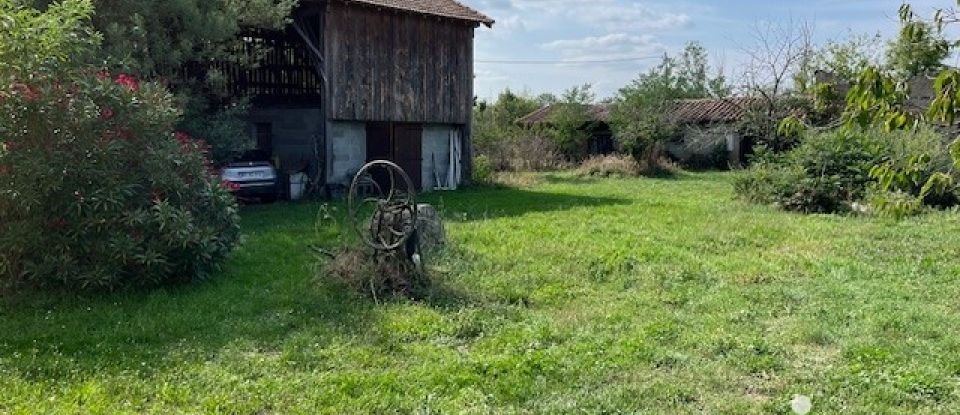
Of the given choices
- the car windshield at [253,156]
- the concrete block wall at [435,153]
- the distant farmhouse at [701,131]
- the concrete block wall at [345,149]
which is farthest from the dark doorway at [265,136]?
the distant farmhouse at [701,131]

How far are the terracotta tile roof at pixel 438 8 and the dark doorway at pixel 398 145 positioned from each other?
101 inches

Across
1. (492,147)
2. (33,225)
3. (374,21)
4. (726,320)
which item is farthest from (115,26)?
(492,147)

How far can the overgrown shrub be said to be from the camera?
23469 millimetres

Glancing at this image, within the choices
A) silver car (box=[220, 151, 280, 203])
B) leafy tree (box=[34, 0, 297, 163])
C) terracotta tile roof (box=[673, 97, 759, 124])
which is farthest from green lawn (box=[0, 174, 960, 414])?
terracotta tile roof (box=[673, 97, 759, 124])

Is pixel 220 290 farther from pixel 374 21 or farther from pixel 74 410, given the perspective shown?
pixel 374 21

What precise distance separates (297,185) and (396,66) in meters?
3.40

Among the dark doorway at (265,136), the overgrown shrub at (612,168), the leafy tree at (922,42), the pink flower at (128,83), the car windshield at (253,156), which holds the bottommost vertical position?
the overgrown shrub at (612,168)

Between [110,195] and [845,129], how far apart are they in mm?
5603

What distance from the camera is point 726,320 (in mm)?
5816

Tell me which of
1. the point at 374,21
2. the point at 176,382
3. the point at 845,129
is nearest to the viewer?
the point at 845,129

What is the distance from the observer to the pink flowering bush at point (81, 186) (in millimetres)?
6008

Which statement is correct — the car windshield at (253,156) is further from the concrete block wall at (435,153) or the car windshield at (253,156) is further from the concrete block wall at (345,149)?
the concrete block wall at (435,153)

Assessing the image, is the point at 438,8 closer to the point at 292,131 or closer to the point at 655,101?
the point at 292,131

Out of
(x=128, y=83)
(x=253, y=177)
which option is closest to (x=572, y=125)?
(x=253, y=177)
